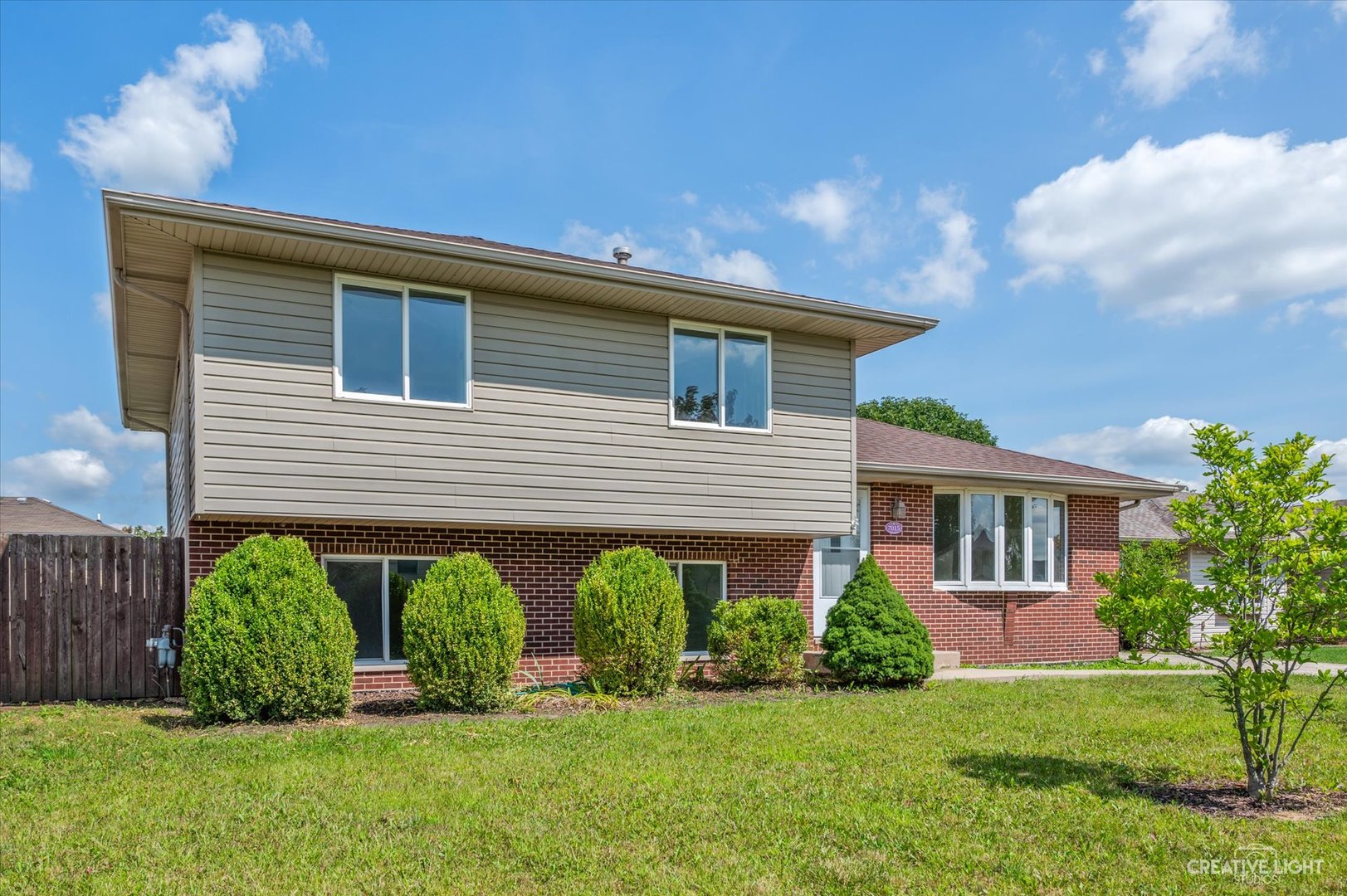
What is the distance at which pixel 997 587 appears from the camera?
49.5ft

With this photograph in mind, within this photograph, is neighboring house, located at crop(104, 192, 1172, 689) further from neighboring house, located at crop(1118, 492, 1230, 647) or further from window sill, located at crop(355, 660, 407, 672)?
neighboring house, located at crop(1118, 492, 1230, 647)

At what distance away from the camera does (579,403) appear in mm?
11125

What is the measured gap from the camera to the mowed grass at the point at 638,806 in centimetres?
442

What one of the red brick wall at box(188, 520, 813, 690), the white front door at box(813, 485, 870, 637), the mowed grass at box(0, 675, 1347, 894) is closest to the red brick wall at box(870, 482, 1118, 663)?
the white front door at box(813, 485, 870, 637)

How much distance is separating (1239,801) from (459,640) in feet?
21.0

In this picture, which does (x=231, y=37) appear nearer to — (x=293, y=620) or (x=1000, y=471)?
(x=293, y=620)

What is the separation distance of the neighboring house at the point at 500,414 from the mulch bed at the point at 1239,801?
21.0 feet

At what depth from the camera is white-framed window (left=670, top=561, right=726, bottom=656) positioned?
12.4m

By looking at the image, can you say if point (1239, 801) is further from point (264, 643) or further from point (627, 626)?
point (264, 643)

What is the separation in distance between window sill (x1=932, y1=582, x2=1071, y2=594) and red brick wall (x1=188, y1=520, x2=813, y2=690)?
104 inches

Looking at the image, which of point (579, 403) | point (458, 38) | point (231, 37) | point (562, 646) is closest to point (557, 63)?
point (458, 38)

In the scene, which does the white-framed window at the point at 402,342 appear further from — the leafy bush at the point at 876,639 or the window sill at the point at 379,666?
the leafy bush at the point at 876,639

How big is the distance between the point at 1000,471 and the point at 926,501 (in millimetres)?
1255

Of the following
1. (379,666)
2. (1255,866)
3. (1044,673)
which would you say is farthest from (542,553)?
(1255,866)
